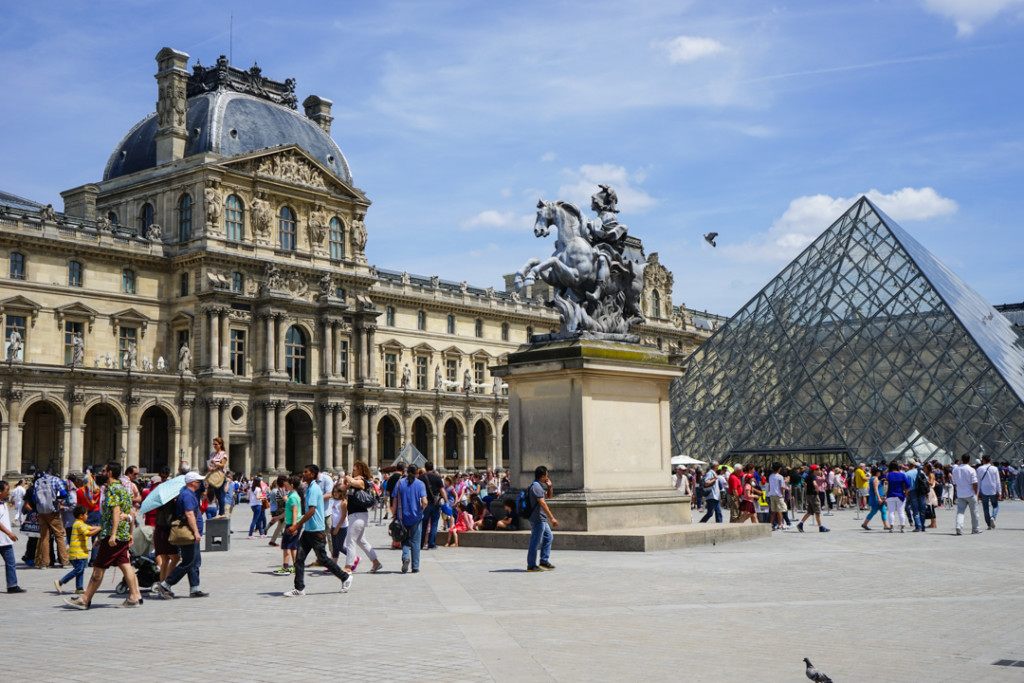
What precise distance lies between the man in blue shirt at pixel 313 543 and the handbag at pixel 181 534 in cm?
121

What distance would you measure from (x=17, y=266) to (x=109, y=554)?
142ft

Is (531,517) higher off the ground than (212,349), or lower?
lower

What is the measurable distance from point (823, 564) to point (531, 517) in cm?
407

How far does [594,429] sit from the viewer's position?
53.9 ft

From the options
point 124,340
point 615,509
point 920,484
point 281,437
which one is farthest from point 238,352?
point 615,509

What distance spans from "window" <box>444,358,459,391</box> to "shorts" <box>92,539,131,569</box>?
61997mm

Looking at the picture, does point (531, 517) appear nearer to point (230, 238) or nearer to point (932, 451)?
point (932, 451)

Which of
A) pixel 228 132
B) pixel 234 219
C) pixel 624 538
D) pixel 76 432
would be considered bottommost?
pixel 624 538

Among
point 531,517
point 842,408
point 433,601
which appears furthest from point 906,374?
point 433,601

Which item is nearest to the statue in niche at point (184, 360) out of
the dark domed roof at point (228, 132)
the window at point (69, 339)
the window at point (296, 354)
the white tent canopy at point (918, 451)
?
the window at point (69, 339)

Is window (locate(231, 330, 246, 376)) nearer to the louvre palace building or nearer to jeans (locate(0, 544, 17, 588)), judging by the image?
the louvre palace building

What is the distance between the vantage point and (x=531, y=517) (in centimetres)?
1392

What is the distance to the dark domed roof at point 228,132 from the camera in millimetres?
58156

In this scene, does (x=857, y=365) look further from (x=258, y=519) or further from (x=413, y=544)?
(x=413, y=544)
